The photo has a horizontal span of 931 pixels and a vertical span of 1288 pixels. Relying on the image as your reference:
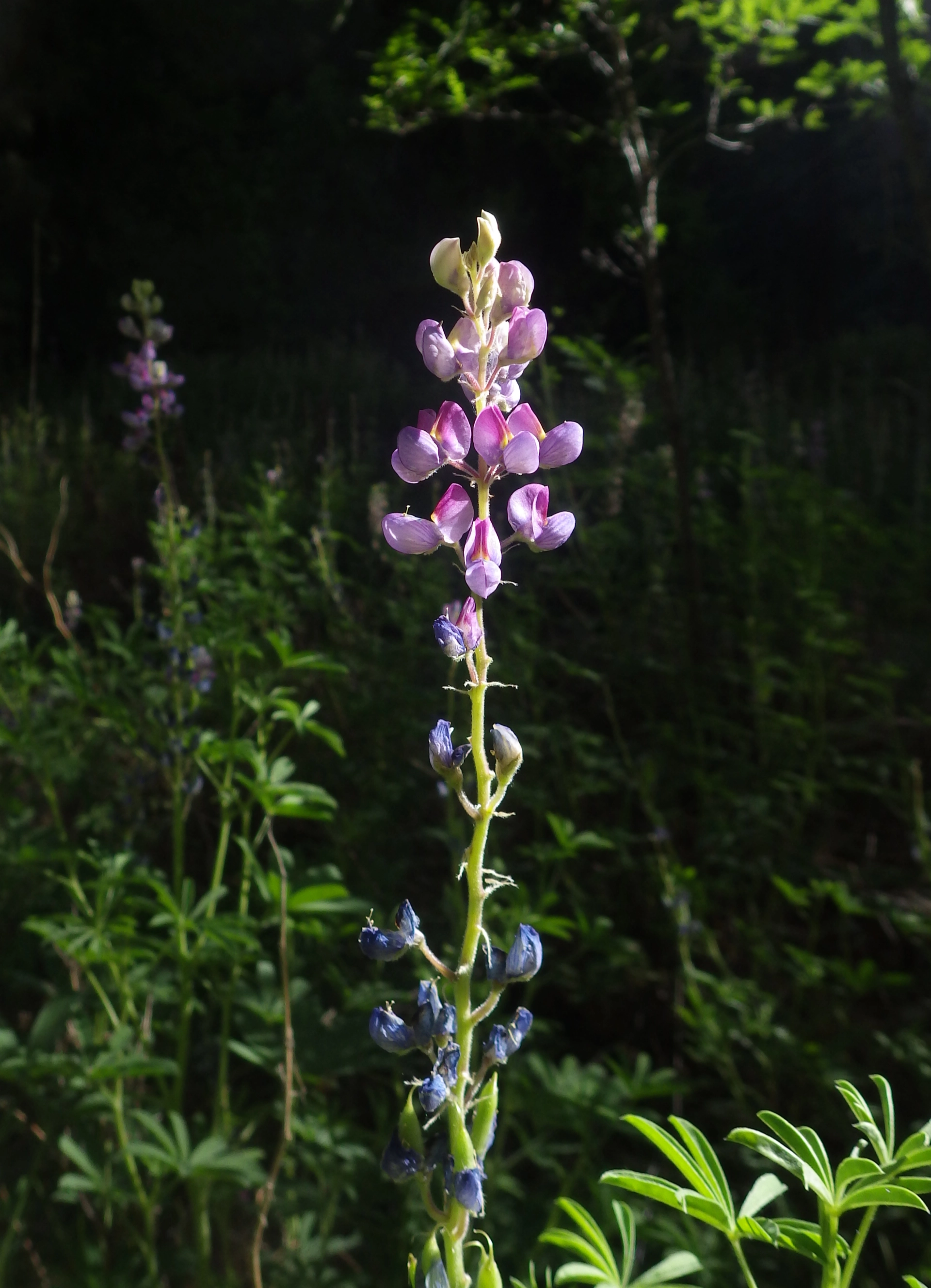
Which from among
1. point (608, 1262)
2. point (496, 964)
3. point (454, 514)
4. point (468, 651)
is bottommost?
point (608, 1262)

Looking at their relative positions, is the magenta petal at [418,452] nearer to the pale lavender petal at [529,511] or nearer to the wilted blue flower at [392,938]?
the pale lavender petal at [529,511]

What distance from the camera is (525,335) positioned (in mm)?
768

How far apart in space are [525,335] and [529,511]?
139 millimetres

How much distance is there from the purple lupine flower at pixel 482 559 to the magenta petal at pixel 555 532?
0.06 metres

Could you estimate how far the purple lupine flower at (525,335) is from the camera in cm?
77

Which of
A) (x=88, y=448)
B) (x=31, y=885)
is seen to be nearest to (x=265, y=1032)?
(x=31, y=885)

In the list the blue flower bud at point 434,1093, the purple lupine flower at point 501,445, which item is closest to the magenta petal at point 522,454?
the purple lupine flower at point 501,445

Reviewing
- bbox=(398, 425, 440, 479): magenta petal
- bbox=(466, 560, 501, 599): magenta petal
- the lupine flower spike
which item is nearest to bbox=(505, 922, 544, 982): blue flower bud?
the lupine flower spike

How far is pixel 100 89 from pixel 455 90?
9515 mm

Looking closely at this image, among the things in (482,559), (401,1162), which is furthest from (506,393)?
(401,1162)

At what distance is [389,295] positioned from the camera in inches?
478

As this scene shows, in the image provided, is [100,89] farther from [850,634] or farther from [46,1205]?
[46,1205]

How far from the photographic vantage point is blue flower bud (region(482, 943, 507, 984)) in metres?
0.74

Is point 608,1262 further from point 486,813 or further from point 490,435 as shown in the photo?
point 490,435
